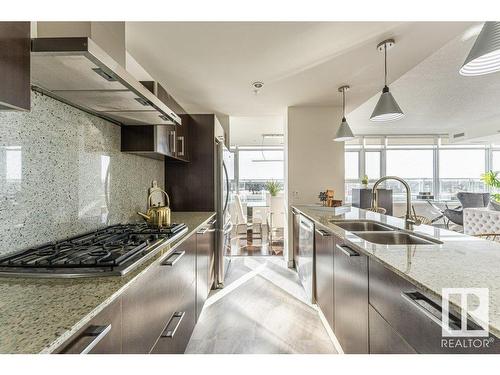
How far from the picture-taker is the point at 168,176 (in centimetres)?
333

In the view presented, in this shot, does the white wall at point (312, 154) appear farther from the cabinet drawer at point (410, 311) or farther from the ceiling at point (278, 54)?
the cabinet drawer at point (410, 311)

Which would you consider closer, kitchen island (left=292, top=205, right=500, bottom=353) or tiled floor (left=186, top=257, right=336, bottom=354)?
kitchen island (left=292, top=205, right=500, bottom=353)

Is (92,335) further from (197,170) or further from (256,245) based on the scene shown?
(256,245)

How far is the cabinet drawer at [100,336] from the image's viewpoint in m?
→ 0.63

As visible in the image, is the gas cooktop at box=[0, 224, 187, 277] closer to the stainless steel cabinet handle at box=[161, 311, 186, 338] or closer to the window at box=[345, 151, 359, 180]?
the stainless steel cabinet handle at box=[161, 311, 186, 338]

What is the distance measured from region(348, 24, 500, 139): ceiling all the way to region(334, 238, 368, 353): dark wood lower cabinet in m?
2.24

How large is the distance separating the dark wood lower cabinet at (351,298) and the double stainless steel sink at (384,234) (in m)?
0.25

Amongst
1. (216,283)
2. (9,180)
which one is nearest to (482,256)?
(9,180)

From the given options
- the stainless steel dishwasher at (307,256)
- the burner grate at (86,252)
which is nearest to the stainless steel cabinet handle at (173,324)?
the burner grate at (86,252)

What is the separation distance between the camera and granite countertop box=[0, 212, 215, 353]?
0.56 meters

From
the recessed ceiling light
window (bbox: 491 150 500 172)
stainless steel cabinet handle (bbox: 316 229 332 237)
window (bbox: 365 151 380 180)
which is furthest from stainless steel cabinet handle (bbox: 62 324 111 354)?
window (bbox: 491 150 500 172)

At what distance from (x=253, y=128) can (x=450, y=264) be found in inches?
210

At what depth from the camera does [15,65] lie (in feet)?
2.68

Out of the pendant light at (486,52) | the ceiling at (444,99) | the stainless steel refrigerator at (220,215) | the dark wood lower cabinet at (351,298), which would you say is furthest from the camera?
the stainless steel refrigerator at (220,215)
